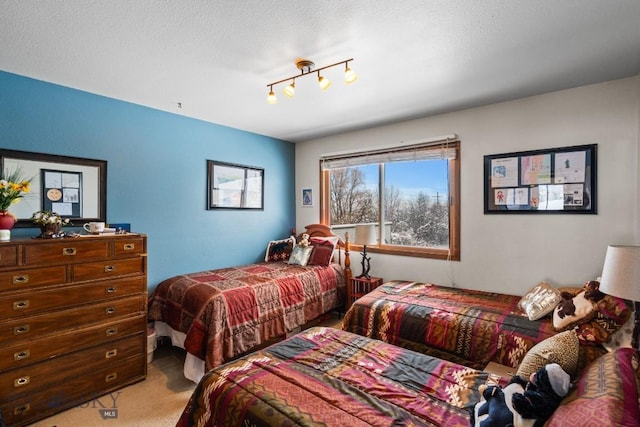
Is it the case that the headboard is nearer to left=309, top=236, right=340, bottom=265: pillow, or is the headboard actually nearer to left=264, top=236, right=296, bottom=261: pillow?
left=309, top=236, right=340, bottom=265: pillow

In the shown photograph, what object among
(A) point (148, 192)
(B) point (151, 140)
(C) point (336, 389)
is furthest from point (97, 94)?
(C) point (336, 389)

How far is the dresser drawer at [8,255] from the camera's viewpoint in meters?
1.92

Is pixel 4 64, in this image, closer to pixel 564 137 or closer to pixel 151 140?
pixel 151 140

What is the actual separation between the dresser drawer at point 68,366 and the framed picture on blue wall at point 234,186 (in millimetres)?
1697

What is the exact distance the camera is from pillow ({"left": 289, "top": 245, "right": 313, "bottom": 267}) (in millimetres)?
3881

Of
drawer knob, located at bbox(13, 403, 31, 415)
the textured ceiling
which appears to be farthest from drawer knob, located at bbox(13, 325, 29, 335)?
the textured ceiling

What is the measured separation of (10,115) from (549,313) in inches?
176

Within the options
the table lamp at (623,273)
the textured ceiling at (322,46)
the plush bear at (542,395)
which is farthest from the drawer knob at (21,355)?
the table lamp at (623,273)

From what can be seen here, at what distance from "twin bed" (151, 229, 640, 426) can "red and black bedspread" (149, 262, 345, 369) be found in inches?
1.2

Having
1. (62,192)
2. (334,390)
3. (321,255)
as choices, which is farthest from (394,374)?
(62,192)

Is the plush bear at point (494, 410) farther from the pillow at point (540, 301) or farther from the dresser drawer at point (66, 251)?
the dresser drawer at point (66, 251)

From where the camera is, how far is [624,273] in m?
1.53

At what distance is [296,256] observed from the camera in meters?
3.94

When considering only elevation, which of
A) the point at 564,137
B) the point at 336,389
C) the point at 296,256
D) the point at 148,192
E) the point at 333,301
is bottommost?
the point at 333,301
